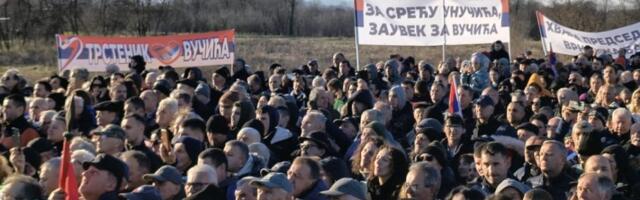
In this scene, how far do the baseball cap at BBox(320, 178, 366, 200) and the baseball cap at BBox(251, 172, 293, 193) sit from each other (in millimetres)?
278

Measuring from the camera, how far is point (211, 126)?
28.9 ft

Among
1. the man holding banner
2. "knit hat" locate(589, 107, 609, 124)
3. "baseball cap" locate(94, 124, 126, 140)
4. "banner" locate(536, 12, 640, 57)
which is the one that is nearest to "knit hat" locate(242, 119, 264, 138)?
the man holding banner

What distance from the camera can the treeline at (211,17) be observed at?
3994 centimetres

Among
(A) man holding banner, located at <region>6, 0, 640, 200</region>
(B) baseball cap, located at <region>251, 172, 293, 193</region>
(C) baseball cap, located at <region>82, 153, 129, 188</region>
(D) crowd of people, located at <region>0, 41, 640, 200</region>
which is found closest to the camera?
(B) baseball cap, located at <region>251, 172, 293, 193</region>

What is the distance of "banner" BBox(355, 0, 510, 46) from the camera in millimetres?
19641

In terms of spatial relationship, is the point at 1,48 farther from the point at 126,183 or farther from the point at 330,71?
the point at 126,183

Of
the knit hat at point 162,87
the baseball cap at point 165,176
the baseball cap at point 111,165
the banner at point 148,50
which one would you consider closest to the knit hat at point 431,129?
the baseball cap at point 165,176

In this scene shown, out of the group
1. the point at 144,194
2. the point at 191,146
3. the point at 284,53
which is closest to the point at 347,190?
the point at 144,194

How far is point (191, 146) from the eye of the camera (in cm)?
797

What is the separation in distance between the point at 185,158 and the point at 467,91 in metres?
4.38

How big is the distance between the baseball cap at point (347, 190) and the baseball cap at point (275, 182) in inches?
10.9

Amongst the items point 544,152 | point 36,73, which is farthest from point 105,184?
point 36,73

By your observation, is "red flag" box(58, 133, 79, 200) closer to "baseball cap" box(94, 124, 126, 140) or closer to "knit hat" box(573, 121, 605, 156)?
"baseball cap" box(94, 124, 126, 140)

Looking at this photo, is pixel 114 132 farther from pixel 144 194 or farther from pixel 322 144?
pixel 144 194
